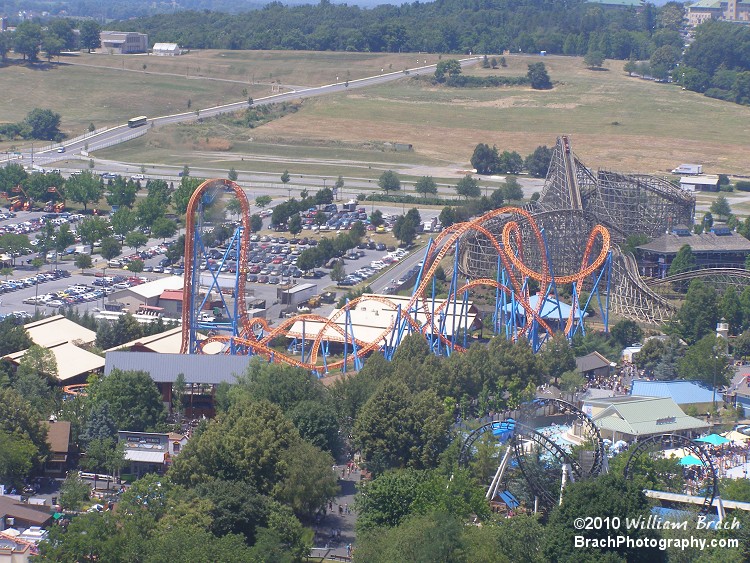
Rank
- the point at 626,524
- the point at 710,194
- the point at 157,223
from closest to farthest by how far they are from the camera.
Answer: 1. the point at 626,524
2. the point at 157,223
3. the point at 710,194

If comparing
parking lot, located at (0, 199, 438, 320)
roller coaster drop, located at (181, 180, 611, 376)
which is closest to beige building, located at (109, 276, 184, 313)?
parking lot, located at (0, 199, 438, 320)

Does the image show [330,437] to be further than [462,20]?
No

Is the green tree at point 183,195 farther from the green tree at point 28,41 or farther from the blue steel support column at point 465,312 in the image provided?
the green tree at point 28,41

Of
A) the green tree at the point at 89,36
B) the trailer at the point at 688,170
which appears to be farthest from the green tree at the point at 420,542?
the green tree at the point at 89,36

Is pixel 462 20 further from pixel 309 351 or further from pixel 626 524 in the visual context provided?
pixel 626 524

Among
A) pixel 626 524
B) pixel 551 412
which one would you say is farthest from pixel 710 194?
pixel 626 524

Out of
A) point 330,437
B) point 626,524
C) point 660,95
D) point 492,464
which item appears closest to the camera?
point 626,524
